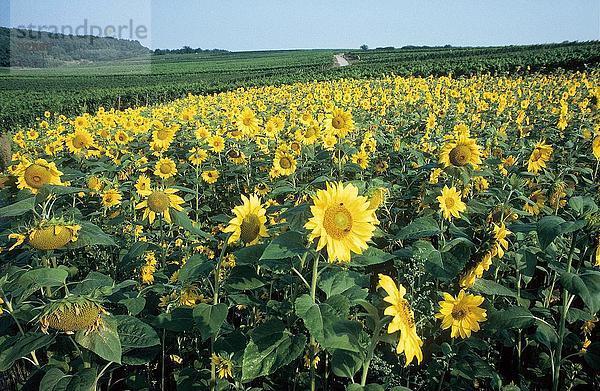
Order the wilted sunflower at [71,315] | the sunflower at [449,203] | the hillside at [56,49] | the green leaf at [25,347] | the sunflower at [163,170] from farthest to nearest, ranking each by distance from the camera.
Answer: the hillside at [56,49], the sunflower at [163,170], the sunflower at [449,203], the green leaf at [25,347], the wilted sunflower at [71,315]

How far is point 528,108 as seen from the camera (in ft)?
28.5

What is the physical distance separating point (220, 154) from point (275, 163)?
1.62m

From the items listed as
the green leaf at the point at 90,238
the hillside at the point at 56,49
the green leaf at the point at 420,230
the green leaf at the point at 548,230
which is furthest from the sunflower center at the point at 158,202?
the hillside at the point at 56,49

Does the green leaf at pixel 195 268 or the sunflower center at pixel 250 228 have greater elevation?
the sunflower center at pixel 250 228

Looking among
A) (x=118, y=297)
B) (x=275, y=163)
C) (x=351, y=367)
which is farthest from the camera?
(x=275, y=163)

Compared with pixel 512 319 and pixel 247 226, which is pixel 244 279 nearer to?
pixel 247 226

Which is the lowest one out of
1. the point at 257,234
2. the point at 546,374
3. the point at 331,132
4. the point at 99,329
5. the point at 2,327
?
the point at 546,374

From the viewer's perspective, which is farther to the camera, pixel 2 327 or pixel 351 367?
pixel 2 327

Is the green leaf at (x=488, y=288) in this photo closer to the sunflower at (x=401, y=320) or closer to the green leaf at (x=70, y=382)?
the sunflower at (x=401, y=320)

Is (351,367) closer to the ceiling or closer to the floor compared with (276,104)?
closer to the floor

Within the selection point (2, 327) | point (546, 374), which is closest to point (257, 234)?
point (2, 327)

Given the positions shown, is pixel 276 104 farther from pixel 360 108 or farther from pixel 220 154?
pixel 220 154

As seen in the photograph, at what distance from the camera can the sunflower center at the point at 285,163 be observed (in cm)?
461

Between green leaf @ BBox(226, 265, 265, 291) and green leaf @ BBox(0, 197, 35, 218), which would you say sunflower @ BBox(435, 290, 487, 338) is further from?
green leaf @ BBox(0, 197, 35, 218)
